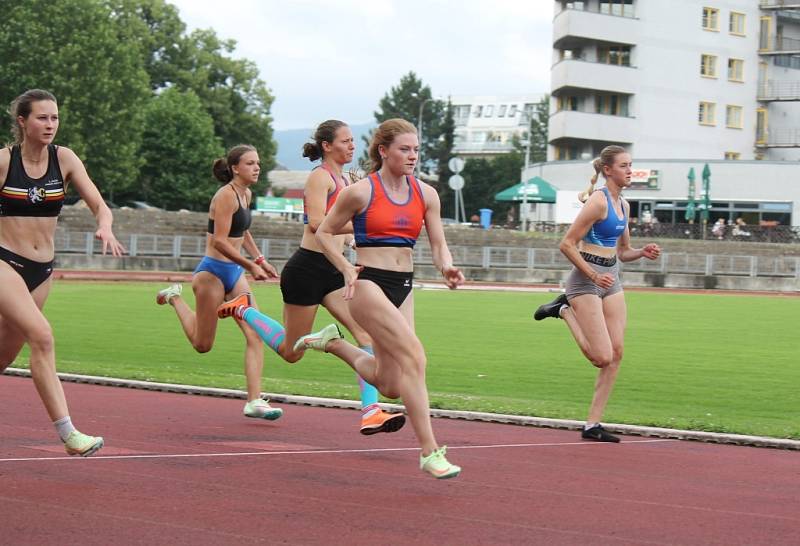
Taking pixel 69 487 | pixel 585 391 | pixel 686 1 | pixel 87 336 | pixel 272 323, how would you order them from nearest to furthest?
pixel 69 487, pixel 272 323, pixel 585 391, pixel 87 336, pixel 686 1

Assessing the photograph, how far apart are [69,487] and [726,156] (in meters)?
77.3

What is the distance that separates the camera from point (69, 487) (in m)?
6.85

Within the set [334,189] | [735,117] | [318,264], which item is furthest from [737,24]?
[318,264]

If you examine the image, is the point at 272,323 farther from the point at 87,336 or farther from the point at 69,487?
the point at 87,336

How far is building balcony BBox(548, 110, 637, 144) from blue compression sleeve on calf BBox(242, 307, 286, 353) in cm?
6832

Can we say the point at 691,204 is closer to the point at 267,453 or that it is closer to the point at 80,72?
the point at 80,72

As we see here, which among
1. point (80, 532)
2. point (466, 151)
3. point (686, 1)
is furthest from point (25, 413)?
point (466, 151)

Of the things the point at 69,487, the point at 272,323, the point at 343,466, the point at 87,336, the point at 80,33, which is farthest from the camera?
the point at 80,33

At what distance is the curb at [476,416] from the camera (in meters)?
9.72

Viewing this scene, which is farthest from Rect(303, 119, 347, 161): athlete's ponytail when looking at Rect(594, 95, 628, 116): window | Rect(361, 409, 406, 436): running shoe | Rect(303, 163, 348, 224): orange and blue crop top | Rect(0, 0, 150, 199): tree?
Rect(594, 95, 628, 116): window

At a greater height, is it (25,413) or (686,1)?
(686,1)

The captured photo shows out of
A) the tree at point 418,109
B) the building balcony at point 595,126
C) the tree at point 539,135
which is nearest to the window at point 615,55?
the building balcony at point 595,126

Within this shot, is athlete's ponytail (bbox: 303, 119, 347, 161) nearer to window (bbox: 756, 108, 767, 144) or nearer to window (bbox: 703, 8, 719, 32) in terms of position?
window (bbox: 703, 8, 719, 32)

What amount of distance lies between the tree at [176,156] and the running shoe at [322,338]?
243 feet
